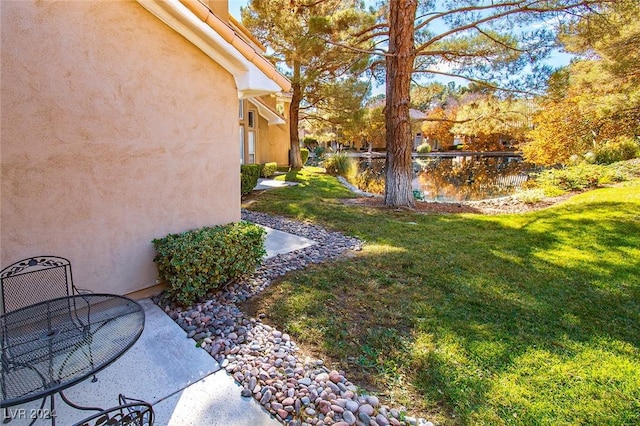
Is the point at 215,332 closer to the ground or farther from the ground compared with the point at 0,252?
closer to the ground

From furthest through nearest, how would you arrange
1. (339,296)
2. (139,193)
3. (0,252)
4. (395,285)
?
(395,285) → (339,296) → (139,193) → (0,252)

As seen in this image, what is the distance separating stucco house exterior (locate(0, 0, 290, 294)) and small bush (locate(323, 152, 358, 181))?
1462 centimetres

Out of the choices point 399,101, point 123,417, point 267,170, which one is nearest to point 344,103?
point 267,170

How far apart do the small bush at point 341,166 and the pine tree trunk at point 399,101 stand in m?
9.08

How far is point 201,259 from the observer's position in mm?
4262

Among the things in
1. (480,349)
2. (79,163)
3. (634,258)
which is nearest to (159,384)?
(79,163)

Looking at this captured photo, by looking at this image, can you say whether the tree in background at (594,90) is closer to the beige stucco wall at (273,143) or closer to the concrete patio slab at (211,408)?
the concrete patio slab at (211,408)

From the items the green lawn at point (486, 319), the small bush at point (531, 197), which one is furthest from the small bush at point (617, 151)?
the green lawn at point (486, 319)

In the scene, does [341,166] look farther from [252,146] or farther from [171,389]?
A: [171,389]

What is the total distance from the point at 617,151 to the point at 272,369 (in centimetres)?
2125

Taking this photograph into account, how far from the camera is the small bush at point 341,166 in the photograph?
19.8 meters

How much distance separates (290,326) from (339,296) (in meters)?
1.00

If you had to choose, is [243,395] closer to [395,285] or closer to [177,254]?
[177,254]

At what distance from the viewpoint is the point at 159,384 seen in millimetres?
3023
